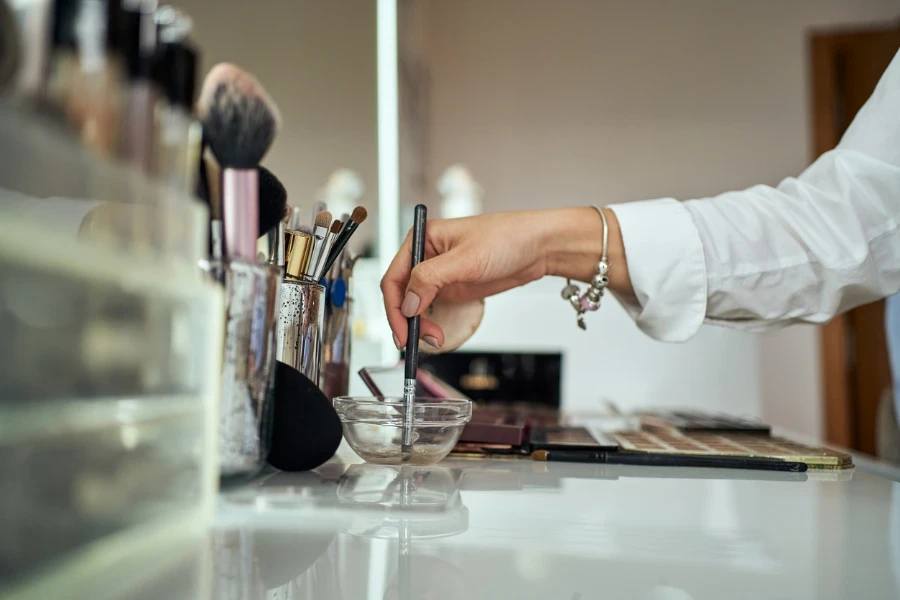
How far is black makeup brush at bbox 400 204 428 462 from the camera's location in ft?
1.81

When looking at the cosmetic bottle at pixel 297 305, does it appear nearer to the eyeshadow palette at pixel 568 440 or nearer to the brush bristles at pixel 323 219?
the brush bristles at pixel 323 219

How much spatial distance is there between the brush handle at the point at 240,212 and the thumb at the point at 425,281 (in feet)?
0.61

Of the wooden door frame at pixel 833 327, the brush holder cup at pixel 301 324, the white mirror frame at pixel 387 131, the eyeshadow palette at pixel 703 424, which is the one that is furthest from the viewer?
the wooden door frame at pixel 833 327

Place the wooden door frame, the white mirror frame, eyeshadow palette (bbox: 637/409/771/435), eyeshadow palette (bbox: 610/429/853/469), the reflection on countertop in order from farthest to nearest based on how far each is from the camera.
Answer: the wooden door frame, the white mirror frame, eyeshadow palette (bbox: 637/409/771/435), eyeshadow palette (bbox: 610/429/853/469), the reflection on countertop

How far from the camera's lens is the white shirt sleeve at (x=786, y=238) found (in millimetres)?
696

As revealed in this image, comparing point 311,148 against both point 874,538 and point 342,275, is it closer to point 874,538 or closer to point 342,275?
point 342,275

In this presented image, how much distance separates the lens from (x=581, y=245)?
29.2 inches

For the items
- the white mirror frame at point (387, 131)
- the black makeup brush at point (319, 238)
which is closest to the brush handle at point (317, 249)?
the black makeup brush at point (319, 238)

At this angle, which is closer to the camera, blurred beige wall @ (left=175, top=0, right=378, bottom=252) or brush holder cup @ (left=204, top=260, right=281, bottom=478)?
brush holder cup @ (left=204, top=260, right=281, bottom=478)

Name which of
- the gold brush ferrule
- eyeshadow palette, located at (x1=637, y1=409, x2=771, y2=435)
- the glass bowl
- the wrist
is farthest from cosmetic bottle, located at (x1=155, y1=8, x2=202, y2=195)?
eyeshadow palette, located at (x1=637, y1=409, x2=771, y2=435)

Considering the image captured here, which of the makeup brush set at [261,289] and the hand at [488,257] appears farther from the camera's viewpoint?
the hand at [488,257]

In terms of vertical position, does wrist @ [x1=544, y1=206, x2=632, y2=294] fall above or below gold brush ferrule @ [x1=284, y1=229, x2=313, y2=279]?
above

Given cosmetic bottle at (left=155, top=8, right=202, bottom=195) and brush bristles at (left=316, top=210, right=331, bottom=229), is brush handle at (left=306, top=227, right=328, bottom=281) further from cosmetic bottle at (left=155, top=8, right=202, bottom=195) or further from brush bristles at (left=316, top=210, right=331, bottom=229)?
cosmetic bottle at (left=155, top=8, right=202, bottom=195)

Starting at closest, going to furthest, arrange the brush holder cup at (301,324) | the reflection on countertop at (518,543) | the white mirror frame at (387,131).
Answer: the reflection on countertop at (518,543)
the brush holder cup at (301,324)
the white mirror frame at (387,131)
